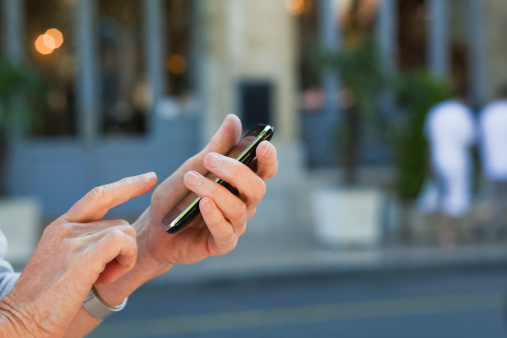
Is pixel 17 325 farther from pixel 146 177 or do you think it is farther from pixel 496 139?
pixel 496 139

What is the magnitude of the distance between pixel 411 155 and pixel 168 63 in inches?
173

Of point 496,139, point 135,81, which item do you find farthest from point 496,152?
point 135,81

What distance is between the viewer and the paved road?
6.70m

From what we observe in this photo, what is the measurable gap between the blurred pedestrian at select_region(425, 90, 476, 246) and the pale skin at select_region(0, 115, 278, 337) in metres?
8.66

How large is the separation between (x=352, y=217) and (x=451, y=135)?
Answer: 1.73 metres

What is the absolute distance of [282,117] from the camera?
41.7 feet

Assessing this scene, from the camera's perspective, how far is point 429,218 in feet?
37.2

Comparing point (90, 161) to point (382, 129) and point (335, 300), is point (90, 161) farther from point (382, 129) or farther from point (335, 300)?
point (335, 300)

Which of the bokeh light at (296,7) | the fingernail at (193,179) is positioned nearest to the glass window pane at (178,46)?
the bokeh light at (296,7)

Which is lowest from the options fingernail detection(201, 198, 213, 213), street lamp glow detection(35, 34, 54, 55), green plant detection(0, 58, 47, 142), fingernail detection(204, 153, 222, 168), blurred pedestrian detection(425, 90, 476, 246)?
blurred pedestrian detection(425, 90, 476, 246)

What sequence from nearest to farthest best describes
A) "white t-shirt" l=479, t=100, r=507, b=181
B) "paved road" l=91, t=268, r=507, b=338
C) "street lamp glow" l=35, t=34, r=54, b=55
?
"paved road" l=91, t=268, r=507, b=338, "white t-shirt" l=479, t=100, r=507, b=181, "street lamp glow" l=35, t=34, r=54, b=55

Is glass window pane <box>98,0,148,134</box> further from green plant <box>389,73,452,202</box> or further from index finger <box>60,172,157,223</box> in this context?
index finger <box>60,172,157,223</box>

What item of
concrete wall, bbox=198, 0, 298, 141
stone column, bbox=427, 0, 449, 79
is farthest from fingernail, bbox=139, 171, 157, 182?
stone column, bbox=427, 0, 449, 79

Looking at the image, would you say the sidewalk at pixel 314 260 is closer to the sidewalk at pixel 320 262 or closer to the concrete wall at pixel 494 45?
the sidewalk at pixel 320 262
